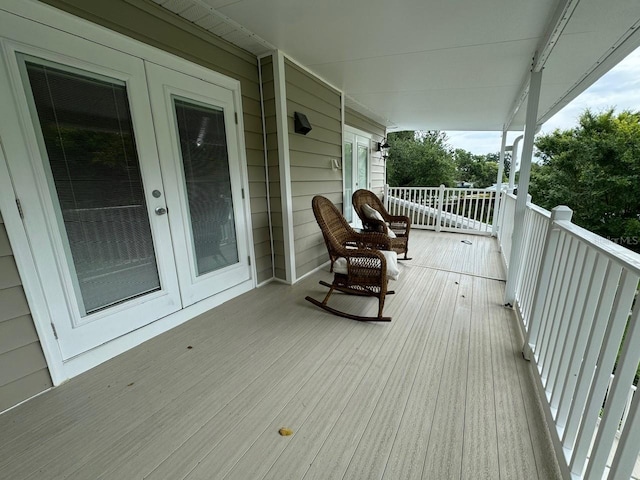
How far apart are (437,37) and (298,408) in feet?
10.1

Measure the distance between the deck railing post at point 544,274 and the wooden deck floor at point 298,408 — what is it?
0.54 feet

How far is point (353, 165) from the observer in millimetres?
4980

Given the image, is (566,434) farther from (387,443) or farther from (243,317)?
(243,317)

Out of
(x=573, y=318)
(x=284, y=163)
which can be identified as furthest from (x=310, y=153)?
(x=573, y=318)

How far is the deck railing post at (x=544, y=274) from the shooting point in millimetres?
1588

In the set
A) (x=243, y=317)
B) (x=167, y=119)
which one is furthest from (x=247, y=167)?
(x=243, y=317)

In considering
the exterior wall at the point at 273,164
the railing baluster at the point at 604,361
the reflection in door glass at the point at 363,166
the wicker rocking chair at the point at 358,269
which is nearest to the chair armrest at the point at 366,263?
the wicker rocking chair at the point at 358,269

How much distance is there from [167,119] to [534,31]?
119 inches

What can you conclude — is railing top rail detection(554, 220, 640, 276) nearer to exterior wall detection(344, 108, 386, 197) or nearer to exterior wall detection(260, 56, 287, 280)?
exterior wall detection(260, 56, 287, 280)

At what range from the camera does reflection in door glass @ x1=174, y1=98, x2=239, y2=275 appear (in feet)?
7.45

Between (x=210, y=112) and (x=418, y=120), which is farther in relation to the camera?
(x=418, y=120)

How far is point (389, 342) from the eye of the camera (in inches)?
81.2

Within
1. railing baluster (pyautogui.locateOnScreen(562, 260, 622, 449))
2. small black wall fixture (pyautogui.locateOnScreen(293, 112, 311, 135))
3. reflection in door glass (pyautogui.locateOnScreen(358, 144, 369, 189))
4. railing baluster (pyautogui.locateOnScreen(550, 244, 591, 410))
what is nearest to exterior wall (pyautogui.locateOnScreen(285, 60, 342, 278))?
small black wall fixture (pyautogui.locateOnScreen(293, 112, 311, 135))

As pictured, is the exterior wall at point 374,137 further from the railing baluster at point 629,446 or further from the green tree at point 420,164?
the green tree at point 420,164
